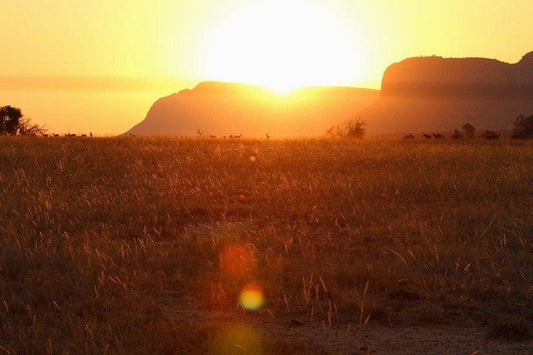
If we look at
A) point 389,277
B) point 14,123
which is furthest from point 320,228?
point 14,123

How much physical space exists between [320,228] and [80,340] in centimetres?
425

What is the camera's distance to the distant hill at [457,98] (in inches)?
6038

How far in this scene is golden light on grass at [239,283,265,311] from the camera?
5.18m

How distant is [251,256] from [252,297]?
1075 millimetres

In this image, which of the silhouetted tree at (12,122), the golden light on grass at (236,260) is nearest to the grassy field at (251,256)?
the golden light on grass at (236,260)

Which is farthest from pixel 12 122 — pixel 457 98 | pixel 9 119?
pixel 457 98

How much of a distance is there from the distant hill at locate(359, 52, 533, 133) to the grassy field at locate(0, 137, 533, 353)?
138 m

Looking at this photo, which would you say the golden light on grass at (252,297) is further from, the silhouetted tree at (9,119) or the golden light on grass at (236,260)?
the silhouetted tree at (9,119)

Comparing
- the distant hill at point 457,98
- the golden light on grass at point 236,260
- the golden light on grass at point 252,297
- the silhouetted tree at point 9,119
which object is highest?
the distant hill at point 457,98

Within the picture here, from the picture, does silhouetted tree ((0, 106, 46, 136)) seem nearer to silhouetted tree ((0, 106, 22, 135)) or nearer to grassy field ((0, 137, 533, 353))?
silhouetted tree ((0, 106, 22, 135))

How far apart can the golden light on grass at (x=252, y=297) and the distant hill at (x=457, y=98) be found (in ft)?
469

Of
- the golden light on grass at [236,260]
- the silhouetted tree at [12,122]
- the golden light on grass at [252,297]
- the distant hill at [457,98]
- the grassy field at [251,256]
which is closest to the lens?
the grassy field at [251,256]

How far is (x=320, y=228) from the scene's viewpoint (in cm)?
791

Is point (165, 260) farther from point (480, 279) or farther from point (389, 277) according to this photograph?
point (480, 279)
